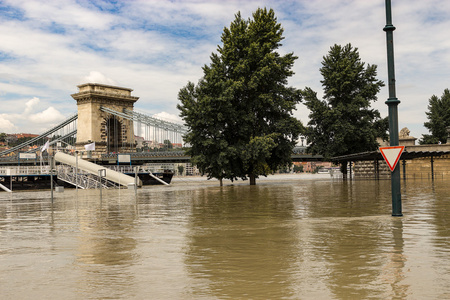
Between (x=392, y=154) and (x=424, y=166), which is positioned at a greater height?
(x=392, y=154)

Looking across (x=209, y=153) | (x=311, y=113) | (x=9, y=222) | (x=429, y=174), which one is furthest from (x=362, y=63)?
(x=9, y=222)

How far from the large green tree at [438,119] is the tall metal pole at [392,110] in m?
64.4

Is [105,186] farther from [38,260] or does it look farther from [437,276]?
[437,276]

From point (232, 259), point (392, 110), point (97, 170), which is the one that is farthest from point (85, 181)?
point (232, 259)

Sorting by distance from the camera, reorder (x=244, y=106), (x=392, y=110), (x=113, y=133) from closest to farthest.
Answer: (x=392, y=110)
(x=244, y=106)
(x=113, y=133)

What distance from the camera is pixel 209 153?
135 ft

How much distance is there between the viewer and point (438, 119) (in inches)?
2810

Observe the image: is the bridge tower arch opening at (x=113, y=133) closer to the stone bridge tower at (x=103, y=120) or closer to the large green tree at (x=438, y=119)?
the stone bridge tower at (x=103, y=120)

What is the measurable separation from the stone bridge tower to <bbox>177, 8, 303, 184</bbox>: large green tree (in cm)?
5393

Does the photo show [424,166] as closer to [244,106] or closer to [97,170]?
[244,106]

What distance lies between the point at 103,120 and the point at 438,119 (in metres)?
61.5

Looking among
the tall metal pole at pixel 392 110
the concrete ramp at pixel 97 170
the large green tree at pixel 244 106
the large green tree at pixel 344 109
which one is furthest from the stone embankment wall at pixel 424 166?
the tall metal pole at pixel 392 110

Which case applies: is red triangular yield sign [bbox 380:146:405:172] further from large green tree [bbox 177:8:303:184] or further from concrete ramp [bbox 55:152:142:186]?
concrete ramp [bbox 55:152:142:186]

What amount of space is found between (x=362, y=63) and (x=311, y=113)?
795 cm
